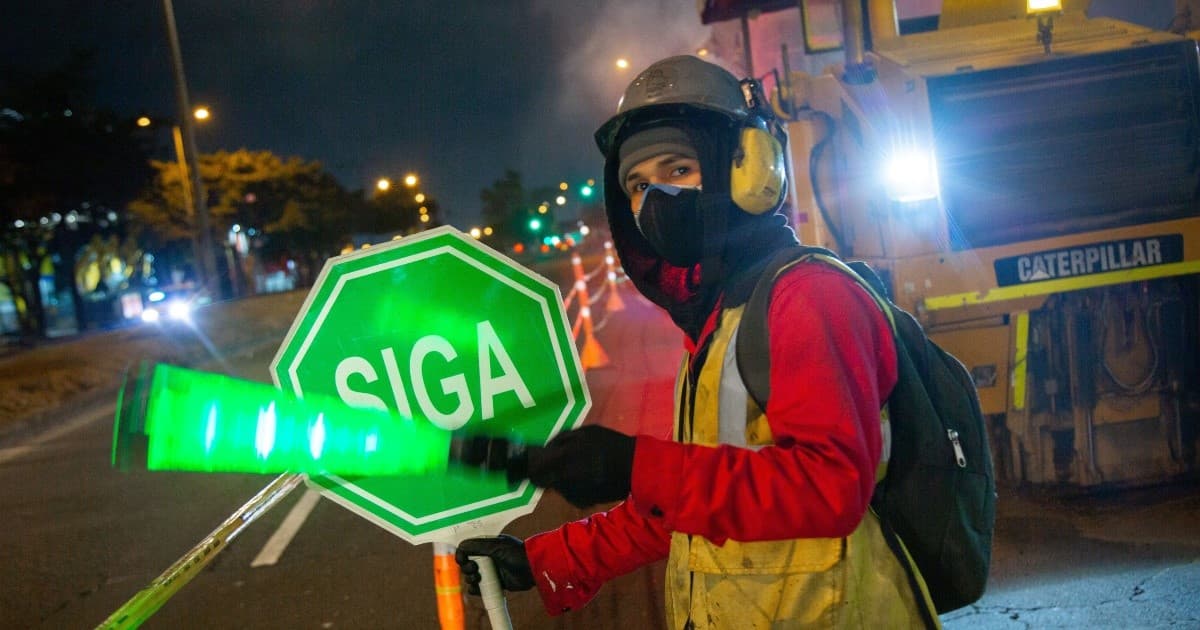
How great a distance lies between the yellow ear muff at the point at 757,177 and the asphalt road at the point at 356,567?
300cm

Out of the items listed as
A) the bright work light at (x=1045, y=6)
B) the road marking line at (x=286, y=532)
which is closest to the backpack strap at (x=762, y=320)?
the road marking line at (x=286, y=532)

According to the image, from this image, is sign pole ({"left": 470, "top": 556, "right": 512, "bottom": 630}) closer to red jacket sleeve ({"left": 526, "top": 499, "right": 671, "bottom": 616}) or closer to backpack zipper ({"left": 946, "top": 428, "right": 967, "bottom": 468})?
red jacket sleeve ({"left": 526, "top": 499, "right": 671, "bottom": 616})

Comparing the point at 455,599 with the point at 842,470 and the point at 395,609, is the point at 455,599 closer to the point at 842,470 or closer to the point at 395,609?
the point at 842,470

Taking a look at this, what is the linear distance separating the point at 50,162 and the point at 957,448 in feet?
109

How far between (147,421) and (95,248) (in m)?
52.3

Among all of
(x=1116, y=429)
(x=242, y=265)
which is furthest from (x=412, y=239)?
(x=242, y=265)

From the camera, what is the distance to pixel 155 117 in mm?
35594

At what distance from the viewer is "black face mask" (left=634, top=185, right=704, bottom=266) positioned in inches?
75.2

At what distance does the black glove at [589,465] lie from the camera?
4.99ft

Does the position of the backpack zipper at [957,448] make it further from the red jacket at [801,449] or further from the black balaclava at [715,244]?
the black balaclava at [715,244]

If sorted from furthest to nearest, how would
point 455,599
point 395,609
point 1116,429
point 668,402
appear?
point 668,402, point 1116,429, point 395,609, point 455,599

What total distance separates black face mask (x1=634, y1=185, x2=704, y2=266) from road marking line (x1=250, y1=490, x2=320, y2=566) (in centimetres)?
450

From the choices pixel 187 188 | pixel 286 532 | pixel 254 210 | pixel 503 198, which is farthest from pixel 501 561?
pixel 503 198

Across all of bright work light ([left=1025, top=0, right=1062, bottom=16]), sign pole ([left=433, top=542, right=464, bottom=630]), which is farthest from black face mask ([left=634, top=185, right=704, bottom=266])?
bright work light ([left=1025, top=0, right=1062, bottom=16])
